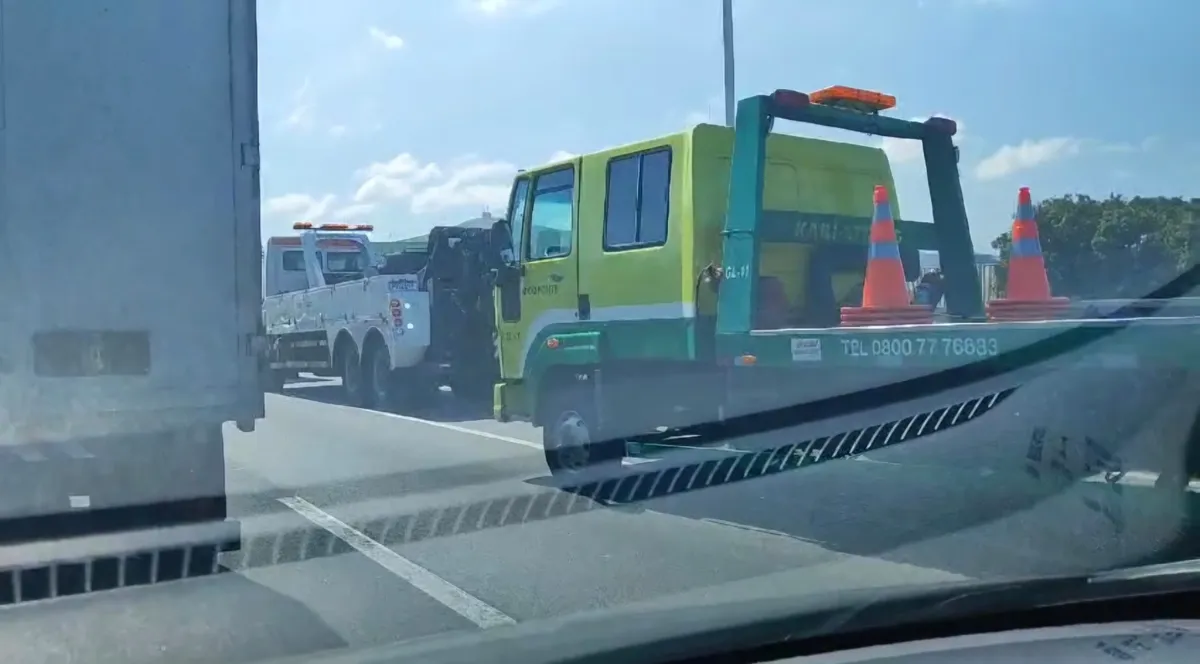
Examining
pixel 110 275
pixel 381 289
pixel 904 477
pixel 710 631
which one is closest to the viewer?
pixel 710 631

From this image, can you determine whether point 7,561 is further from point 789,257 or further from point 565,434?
point 789,257

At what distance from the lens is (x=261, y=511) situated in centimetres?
834

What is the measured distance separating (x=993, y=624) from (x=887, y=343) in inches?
128

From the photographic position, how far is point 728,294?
24.5ft

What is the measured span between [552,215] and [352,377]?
33.2 ft

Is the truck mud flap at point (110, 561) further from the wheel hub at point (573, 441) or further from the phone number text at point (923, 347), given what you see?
the phone number text at point (923, 347)

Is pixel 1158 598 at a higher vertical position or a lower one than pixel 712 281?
lower

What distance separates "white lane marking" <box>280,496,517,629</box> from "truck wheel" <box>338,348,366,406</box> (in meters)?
10.1

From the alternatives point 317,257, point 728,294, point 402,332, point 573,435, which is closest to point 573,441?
point 573,435

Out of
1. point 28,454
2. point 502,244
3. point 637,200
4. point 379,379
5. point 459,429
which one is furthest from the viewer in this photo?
point 379,379

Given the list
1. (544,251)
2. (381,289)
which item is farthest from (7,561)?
(381,289)

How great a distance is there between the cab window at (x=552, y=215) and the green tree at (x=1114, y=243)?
10.0 feet

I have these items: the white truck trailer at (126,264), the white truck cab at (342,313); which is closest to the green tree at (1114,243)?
the white truck trailer at (126,264)

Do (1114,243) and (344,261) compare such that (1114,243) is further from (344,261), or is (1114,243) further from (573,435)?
(344,261)
